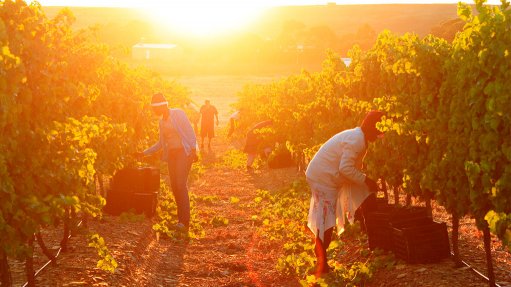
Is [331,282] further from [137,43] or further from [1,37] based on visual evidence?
[137,43]

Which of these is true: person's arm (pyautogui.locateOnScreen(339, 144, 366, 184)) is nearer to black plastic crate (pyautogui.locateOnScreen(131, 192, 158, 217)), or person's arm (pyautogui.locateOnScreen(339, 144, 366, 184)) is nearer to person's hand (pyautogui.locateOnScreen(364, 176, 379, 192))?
person's hand (pyautogui.locateOnScreen(364, 176, 379, 192))

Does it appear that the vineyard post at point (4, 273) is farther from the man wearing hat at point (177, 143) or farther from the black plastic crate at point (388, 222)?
the man wearing hat at point (177, 143)

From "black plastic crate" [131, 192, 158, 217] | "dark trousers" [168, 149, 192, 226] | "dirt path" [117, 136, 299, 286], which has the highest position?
"dark trousers" [168, 149, 192, 226]

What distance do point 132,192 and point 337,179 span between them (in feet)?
14.8

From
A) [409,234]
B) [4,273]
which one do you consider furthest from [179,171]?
[4,273]

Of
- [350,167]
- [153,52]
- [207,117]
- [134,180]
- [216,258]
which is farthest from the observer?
[153,52]

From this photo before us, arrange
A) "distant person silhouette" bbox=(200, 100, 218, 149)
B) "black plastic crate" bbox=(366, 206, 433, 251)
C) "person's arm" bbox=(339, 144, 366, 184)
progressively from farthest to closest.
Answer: "distant person silhouette" bbox=(200, 100, 218, 149), "black plastic crate" bbox=(366, 206, 433, 251), "person's arm" bbox=(339, 144, 366, 184)

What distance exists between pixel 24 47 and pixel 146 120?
24.0 feet

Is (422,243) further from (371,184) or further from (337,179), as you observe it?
(337,179)

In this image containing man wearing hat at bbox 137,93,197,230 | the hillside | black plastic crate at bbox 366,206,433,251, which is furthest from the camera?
the hillside

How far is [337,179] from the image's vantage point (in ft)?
28.5

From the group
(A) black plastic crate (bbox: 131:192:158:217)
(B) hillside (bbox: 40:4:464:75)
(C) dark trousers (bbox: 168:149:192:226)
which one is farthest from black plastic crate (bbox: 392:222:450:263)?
(B) hillside (bbox: 40:4:464:75)

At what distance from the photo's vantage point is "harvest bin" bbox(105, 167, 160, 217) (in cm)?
1216

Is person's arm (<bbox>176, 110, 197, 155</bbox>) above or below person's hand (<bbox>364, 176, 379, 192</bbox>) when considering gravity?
above
